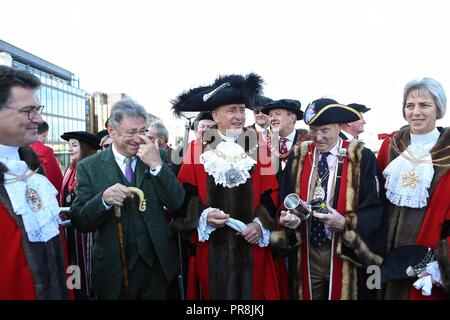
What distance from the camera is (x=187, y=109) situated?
140 inches

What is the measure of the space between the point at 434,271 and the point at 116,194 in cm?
235

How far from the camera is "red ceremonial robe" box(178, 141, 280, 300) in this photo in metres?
3.18

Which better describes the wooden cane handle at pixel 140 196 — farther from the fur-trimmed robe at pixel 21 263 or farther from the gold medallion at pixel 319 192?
the gold medallion at pixel 319 192

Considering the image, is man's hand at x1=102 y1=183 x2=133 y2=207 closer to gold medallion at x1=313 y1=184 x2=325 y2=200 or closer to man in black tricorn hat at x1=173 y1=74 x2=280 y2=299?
man in black tricorn hat at x1=173 y1=74 x2=280 y2=299

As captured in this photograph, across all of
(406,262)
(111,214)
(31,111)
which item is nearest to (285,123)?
(406,262)

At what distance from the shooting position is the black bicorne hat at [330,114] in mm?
3092

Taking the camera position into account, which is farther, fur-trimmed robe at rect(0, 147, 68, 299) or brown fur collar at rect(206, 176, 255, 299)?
brown fur collar at rect(206, 176, 255, 299)

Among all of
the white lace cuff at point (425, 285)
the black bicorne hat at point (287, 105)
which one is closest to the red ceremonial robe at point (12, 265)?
the white lace cuff at point (425, 285)

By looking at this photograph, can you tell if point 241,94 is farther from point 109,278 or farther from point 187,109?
point 109,278

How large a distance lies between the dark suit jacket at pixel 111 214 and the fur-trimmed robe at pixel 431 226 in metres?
1.72

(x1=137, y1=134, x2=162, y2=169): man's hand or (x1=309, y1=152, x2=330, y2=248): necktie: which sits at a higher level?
(x1=137, y1=134, x2=162, y2=169): man's hand

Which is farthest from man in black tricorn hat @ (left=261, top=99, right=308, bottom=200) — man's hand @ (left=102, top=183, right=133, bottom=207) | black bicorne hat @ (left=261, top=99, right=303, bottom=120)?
man's hand @ (left=102, top=183, right=133, bottom=207)

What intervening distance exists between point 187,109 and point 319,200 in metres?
1.50

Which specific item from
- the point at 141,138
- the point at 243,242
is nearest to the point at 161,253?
the point at 243,242
